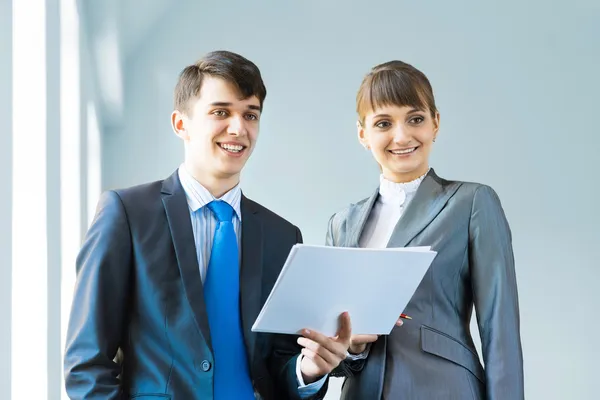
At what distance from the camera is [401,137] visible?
6.67 ft

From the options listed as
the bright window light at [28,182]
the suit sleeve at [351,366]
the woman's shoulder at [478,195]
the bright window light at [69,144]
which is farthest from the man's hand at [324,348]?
the bright window light at [69,144]

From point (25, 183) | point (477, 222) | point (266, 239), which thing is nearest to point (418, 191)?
point (477, 222)

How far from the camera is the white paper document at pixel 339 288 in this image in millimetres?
1532

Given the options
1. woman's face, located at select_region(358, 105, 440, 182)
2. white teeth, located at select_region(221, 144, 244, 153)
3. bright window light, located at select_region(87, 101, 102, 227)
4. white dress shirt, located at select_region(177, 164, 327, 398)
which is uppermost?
bright window light, located at select_region(87, 101, 102, 227)

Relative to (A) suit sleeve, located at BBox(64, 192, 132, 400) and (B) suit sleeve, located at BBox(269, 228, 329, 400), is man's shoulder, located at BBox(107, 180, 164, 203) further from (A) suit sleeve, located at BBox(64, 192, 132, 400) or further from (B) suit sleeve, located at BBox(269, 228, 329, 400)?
→ (B) suit sleeve, located at BBox(269, 228, 329, 400)

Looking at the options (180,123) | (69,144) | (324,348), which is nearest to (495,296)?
(324,348)

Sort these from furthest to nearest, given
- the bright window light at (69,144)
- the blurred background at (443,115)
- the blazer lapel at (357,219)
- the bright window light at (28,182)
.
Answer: the blurred background at (443,115), the bright window light at (69,144), the bright window light at (28,182), the blazer lapel at (357,219)

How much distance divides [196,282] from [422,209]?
64 centimetres

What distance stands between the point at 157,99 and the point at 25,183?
347 cm

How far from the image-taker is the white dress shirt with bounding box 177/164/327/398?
5.61 feet

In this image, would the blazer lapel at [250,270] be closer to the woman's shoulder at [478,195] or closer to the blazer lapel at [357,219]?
the blazer lapel at [357,219]

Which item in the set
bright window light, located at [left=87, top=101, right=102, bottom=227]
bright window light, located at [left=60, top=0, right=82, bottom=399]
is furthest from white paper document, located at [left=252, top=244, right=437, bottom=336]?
bright window light, located at [left=87, top=101, right=102, bottom=227]

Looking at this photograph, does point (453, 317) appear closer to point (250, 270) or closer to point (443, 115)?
point (250, 270)

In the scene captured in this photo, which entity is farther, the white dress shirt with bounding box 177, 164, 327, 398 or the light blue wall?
the light blue wall
